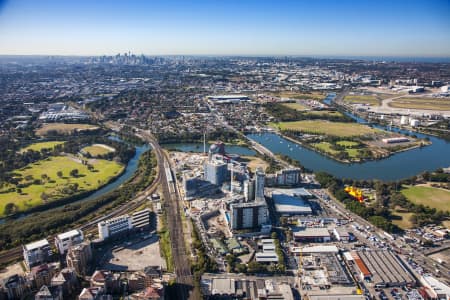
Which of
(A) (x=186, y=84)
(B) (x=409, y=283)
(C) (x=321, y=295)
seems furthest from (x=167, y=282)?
(A) (x=186, y=84)

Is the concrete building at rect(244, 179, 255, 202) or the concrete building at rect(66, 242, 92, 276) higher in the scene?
the concrete building at rect(244, 179, 255, 202)

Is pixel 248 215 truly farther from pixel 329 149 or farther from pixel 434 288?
pixel 329 149

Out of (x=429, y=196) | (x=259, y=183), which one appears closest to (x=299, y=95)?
(x=429, y=196)

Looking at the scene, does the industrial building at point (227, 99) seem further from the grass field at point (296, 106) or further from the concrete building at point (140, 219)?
the concrete building at point (140, 219)

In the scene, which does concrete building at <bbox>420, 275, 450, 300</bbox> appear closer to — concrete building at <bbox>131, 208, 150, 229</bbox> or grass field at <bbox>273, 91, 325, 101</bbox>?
concrete building at <bbox>131, 208, 150, 229</bbox>

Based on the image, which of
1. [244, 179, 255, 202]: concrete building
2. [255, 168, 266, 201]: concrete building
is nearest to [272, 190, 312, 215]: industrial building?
[255, 168, 266, 201]: concrete building

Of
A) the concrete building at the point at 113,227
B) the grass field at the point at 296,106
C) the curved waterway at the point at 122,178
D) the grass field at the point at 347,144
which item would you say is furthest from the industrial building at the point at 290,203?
the grass field at the point at 296,106
